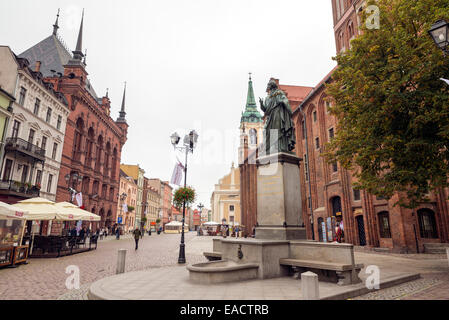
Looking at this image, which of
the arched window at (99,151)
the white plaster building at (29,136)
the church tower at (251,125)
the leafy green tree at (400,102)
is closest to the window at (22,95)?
the white plaster building at (29,136)

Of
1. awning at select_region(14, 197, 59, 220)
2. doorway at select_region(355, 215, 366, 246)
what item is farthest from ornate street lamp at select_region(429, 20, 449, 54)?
doorway at select_region(355, 215, 366, 246)

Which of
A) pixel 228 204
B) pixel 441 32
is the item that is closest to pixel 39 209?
pixel 441 32

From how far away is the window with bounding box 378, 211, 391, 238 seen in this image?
1896 centimetres

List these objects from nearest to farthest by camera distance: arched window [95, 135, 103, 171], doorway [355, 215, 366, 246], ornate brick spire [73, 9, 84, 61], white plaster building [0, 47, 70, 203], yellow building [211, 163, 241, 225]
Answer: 1. doorway [355, 215, 366, 246]
2. white plaster building [0, 47, 70, 203]
3. ornate brick spire [73, 9, 84, 61]
4. arched window [95, 135, 103, 171]
5. yellow building [211, 163, 241, 225]

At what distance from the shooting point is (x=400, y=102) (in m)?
8.99

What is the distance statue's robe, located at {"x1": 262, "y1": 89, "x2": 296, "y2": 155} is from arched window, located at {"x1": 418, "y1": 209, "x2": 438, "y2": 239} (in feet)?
46.2

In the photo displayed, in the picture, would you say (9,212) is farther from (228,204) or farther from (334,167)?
(228,204)

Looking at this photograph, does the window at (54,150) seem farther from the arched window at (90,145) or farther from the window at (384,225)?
the window at (384,225)

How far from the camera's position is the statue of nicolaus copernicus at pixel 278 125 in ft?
31.5

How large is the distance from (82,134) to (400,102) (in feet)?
126

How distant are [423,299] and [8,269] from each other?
47.0 ft

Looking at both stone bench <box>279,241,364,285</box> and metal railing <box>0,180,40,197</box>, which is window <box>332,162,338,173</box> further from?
metal railing <box>0,180,40,197</box>
